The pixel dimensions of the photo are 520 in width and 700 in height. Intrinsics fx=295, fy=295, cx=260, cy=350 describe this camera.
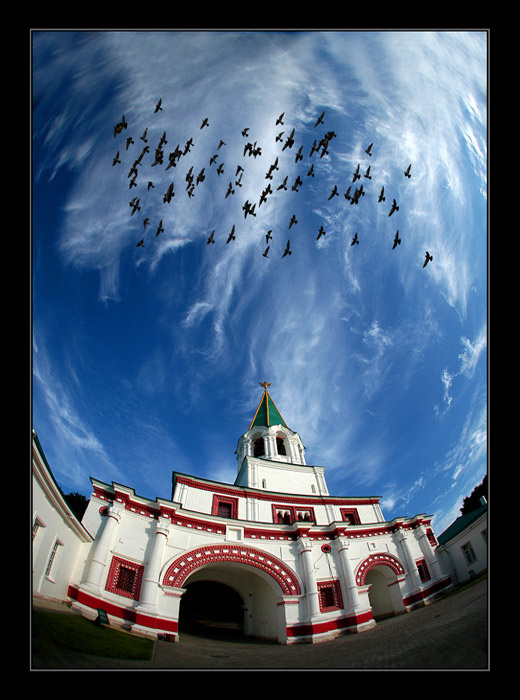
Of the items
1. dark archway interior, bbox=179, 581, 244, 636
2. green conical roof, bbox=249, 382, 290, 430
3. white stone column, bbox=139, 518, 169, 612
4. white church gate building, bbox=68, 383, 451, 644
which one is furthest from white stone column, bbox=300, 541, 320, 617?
green conical roof, bbox=249, 382, 290, 430

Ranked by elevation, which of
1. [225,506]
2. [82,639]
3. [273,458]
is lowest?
[82,639]

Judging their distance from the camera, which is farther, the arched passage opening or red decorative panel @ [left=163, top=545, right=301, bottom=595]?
the arched passage opening

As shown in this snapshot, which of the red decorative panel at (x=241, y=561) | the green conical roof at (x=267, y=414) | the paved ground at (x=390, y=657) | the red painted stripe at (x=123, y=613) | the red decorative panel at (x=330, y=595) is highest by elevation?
the green conical roof at (x=267, y=414)

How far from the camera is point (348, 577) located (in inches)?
675

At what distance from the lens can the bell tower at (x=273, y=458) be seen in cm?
2408

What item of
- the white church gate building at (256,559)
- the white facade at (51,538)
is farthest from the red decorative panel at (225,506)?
the white facade at (51,538)

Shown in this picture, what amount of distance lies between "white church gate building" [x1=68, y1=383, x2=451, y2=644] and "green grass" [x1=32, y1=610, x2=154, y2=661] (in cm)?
188

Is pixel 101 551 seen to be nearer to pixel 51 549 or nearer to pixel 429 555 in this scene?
pixel 51 549

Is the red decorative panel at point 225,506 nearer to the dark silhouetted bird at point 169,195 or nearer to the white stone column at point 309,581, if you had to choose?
the white stone column at point 309,581

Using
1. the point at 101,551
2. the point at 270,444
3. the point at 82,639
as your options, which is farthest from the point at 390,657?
the point at 270,444

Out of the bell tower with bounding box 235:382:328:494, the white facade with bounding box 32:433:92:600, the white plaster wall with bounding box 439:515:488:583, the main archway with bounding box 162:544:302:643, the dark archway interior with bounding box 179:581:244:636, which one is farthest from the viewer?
the bell tower with bounding box 235:382:328:494

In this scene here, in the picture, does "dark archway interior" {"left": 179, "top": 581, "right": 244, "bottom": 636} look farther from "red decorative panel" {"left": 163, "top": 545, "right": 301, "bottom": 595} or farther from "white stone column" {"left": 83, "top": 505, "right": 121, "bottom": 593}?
"white stone column" {"left": 83, "top": 505, "right": 121, "bottom": 593}

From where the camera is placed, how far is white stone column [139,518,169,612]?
13.0 metres

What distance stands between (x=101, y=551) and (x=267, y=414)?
19.7 meters
